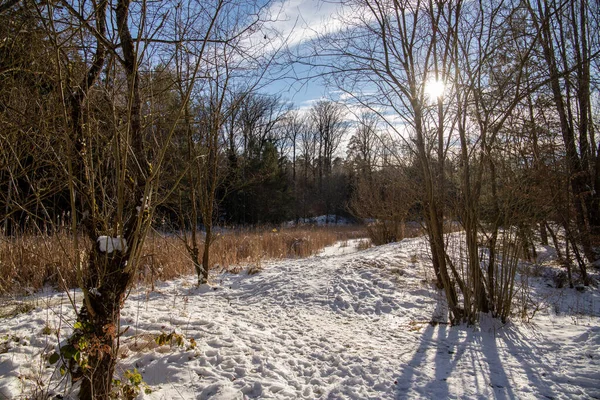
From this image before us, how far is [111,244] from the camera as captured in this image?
1.82 metres

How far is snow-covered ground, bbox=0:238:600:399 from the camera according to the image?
2.34 meters

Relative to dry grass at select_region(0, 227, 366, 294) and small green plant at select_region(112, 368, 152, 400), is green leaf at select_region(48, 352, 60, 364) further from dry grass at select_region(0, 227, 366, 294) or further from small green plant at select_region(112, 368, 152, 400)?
dry grass at select_region(0, 227, 366, 294)

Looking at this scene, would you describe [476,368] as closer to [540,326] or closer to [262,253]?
[540,326]

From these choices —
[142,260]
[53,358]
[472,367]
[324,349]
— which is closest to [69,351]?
[53,358]

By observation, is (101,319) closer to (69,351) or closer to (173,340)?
(69,351)

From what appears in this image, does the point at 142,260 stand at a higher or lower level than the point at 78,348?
higher

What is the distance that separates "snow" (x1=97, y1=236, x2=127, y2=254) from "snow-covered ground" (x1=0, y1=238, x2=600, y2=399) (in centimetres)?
90

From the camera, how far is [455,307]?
369 centimetres

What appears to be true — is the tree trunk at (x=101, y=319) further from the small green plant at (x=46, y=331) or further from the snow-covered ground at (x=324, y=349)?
the small green plant at (x=46, y=331)

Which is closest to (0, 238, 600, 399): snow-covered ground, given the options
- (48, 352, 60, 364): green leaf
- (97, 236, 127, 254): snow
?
(48, 352, 60, 364): green leaf

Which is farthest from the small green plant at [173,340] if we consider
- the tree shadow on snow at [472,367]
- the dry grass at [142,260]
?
the tree shadow on snow at [472,367]

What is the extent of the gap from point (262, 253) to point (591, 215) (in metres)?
7.00

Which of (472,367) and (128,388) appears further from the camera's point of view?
(472,367)

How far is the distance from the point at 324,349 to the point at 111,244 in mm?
1975
